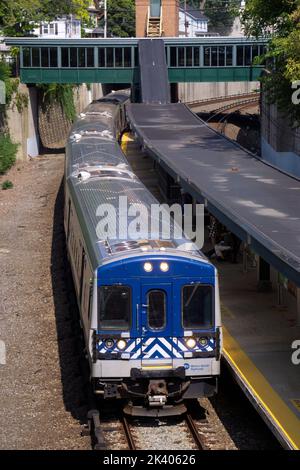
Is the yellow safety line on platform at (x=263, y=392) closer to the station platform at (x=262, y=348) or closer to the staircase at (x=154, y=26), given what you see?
the station platform at (x=262, y=348)

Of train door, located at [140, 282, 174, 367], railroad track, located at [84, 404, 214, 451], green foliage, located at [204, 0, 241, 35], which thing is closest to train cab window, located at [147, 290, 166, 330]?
train door, located at [140, 282, 174, 367]

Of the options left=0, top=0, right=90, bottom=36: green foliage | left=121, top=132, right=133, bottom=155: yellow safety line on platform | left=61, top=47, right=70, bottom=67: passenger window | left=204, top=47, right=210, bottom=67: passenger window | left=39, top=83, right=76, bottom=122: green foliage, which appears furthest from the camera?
left=39, top=83, right=76, bottom=122: green foliage

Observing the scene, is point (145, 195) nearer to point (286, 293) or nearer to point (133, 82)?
point (286, 293)

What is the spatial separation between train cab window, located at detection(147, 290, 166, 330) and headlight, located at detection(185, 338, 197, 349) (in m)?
0.45

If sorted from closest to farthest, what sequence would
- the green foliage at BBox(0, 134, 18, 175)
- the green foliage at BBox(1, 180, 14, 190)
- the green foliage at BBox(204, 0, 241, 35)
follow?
1. the green foliage at BBox(1, 180, 14, 190)
2. the green foliage at BBox(0, 134, 18, 175)
3. the green foliage at BBox(204, 0, 241, 35)

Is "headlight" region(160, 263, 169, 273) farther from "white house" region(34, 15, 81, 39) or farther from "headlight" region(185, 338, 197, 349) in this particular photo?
"white house" region(34, 15, 81, 39)

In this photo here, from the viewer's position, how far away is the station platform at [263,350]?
12.4 metres

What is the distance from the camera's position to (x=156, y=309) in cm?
1276

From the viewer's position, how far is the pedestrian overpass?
49.7 metres

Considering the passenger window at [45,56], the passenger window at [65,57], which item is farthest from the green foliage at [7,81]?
the passenger window at [65,57]

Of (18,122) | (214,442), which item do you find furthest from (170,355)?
(18,122)

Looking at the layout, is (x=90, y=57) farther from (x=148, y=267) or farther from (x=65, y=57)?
(x=148, y=267)

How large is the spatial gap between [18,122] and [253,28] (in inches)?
830

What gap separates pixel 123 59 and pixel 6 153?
13659mm
